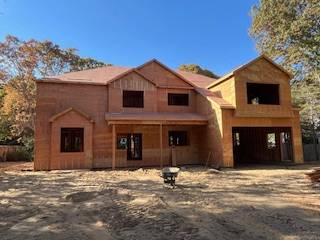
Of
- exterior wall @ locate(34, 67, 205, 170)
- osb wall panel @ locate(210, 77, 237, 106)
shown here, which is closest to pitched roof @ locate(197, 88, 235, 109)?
osb wall panel @ locate(210, 77, 237, 106)

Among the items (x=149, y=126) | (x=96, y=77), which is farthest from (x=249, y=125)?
(x=96, y=77)

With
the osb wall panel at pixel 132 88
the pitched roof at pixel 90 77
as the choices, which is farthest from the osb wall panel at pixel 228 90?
the pitched roof at pixel 90 77

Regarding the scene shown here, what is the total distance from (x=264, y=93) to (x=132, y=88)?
9981 millimetres

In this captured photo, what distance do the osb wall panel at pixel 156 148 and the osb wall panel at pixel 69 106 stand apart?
3.45 feet

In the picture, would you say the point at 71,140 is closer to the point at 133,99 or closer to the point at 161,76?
the point at 133,99

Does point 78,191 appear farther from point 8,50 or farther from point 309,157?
point 8,50

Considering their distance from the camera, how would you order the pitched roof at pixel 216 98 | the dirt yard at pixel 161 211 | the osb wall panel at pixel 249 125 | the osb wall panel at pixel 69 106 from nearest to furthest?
the dirt yard at pixel 161 211 < the osb wall panel at pixel 69 106 < the osb wall panel at pixel 249 125 < the pitched roof at pixel 216 98

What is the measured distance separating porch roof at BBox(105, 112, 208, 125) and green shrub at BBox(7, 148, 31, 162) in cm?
1294

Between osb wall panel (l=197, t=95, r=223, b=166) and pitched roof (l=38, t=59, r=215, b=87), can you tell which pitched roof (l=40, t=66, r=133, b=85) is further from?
osb wall panel (l=197, t=95, r=223, b=166)

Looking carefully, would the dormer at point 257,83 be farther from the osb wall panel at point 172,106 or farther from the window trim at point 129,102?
the window trim at point 129,102

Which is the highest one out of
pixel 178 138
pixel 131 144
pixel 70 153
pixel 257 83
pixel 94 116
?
pixel 257 83

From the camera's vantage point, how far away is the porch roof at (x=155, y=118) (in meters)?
17.3

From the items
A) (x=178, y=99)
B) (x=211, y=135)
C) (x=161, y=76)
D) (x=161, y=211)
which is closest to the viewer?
(x=161, y=211)

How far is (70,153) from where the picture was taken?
17.3 metres
